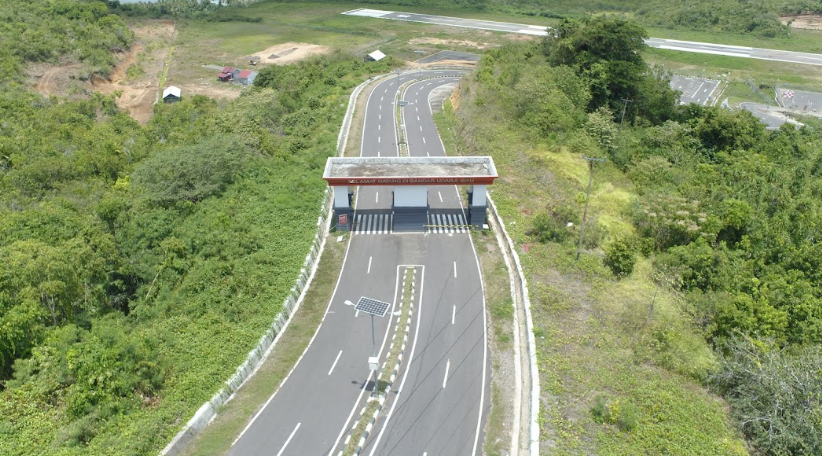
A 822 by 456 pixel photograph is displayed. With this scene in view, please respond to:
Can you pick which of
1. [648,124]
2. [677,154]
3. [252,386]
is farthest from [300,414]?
[648,124]

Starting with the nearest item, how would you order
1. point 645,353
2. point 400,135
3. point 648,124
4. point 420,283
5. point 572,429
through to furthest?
point 572,429
point 645,353
point 420,283
point 400,135
point 648,124

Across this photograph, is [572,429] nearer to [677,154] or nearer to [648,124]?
[677,154]

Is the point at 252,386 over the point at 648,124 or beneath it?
beneath

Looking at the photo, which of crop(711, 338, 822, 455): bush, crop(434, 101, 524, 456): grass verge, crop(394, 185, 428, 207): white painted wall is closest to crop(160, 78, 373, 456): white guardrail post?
crop(394, 185, 428, 207): white painted wall

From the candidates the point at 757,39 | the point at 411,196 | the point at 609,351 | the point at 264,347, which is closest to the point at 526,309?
the point at 609,351

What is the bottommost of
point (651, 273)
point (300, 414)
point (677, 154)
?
point (300, 414)

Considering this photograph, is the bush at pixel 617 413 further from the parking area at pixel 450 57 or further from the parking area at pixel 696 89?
the parking area at pixel 450 57

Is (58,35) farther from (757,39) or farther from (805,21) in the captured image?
(805,21)
